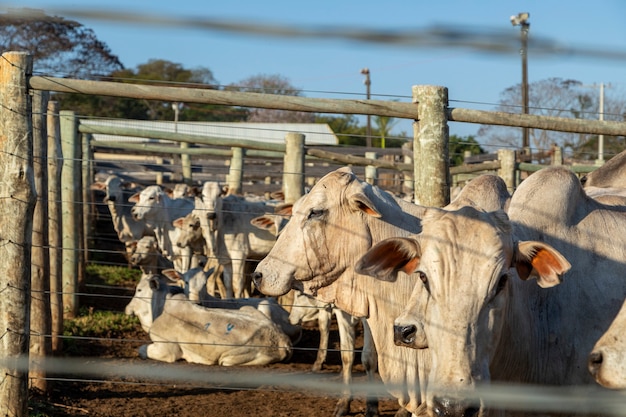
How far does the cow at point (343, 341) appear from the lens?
6.63 meters

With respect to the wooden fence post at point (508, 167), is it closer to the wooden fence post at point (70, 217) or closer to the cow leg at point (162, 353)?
the cow leg at point (162, 353)

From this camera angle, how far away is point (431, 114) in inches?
201

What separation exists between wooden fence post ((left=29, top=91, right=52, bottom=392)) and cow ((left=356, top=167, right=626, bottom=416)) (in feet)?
10.1

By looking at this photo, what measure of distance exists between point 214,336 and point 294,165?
7.66 ft

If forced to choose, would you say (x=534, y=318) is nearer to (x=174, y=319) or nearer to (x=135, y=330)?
(x=174, y=319)

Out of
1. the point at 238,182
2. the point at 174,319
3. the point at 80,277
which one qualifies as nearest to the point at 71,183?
the point at 80,277

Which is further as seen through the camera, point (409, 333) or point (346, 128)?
point (346, 128)

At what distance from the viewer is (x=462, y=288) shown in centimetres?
330

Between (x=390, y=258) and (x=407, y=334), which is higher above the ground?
(x=390, y=258)

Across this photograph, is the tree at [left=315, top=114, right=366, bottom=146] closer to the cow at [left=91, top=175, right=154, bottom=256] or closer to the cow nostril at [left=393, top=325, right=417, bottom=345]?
the cow at [left=91, top=175, right=154, bottom=256]

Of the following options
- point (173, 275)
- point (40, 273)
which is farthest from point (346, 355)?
point (173, 275)

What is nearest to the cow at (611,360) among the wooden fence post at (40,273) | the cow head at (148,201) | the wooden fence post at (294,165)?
the wooden fence post at (40,273)

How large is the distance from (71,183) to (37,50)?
21395 millimetres

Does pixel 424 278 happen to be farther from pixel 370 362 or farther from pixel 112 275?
pixel 112 275
